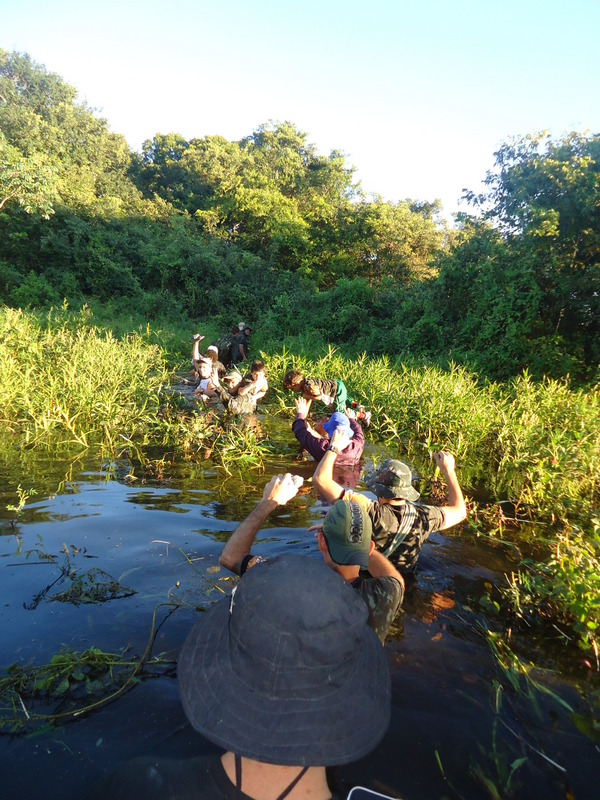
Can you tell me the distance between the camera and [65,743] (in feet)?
7.05

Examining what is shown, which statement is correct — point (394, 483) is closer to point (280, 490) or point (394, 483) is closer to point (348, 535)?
point (348, 535)

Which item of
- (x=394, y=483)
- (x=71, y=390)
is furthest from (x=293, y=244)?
(x=394, y=483)

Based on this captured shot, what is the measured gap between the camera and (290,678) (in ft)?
3.37

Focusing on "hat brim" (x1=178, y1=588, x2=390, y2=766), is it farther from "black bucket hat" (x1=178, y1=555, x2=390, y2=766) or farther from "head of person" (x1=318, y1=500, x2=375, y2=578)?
"head of person" (x1=318, y1=500, x2=375, y2=578)

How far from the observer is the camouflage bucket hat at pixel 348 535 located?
2.04m

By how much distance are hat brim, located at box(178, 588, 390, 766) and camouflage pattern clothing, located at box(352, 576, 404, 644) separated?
34.3 inches

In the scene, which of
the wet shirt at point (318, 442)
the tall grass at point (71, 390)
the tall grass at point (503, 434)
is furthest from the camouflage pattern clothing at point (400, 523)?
the tall grass at point (71, 390)

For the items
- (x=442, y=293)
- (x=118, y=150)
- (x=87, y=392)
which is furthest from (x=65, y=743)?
(x=118, y=150)

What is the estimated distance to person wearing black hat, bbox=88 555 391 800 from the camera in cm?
100

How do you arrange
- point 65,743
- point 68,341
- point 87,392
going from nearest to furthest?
point 65,743, point 87,392, point 68,341

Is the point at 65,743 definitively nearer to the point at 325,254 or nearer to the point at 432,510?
the point at 432,510

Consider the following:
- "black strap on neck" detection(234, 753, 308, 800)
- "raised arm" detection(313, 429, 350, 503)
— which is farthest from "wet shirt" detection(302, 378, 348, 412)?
"black strap on neck" detection(234, 753, 308, 800)

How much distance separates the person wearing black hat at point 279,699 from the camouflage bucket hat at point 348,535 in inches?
34.1

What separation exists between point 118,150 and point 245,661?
37770 mm
